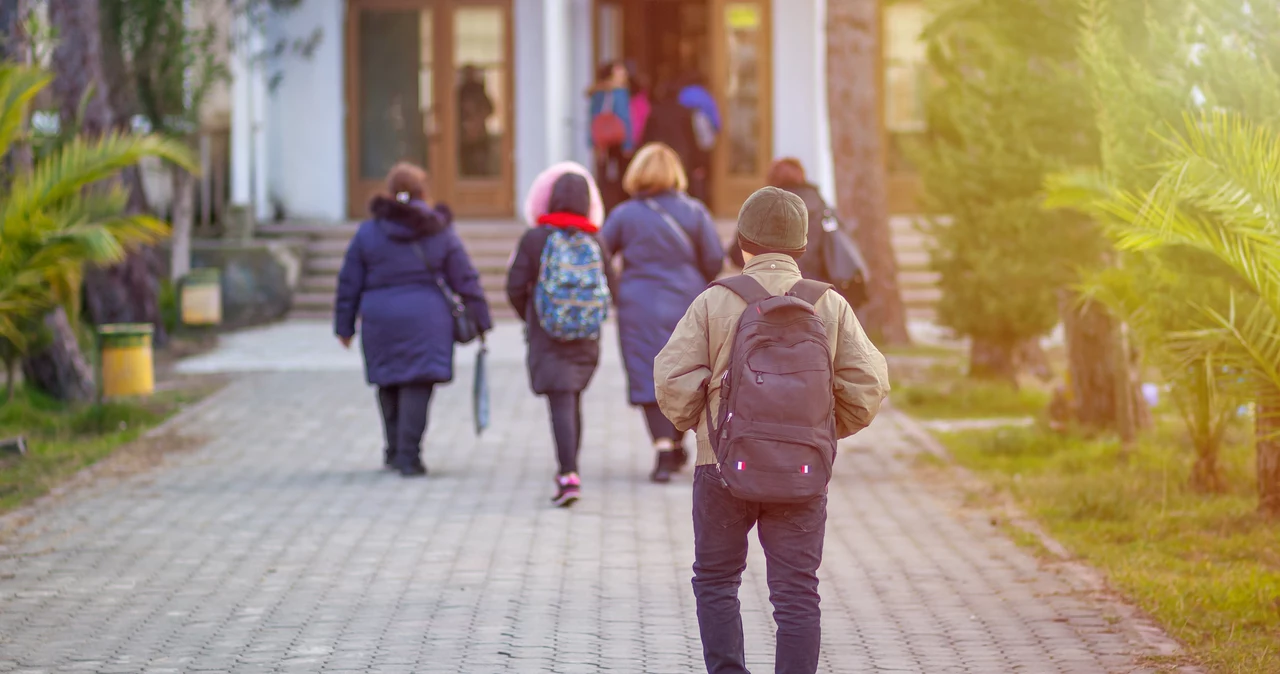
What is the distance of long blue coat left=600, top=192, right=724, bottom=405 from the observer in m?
9.47

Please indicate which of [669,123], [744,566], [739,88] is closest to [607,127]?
[669,123]

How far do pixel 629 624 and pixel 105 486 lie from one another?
14.1ft

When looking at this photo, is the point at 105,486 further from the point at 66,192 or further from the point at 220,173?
the point at 220,173

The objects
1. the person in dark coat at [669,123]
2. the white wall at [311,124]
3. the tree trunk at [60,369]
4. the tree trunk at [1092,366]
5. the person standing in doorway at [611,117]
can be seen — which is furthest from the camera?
the white wall at [311,124]

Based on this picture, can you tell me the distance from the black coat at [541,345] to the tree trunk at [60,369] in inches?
193

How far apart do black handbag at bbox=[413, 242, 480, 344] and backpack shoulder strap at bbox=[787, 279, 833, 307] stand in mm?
4855

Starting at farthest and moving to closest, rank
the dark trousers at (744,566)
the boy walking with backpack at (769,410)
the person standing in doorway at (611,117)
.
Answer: the person standing in doorway at (611,117), the dark trousers at (744,566), the boy walking with backpack at (769,410)

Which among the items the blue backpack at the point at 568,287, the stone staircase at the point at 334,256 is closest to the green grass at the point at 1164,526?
the blue backpack at the point at 568,287

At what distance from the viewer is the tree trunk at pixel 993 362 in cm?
1378

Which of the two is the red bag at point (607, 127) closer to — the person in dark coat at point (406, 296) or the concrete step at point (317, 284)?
the concrete step at point (317, 284)

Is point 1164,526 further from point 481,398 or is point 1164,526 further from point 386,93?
point 386,93

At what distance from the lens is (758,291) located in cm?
508

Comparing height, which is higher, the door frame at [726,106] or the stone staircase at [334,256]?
the door frame at [726,106]

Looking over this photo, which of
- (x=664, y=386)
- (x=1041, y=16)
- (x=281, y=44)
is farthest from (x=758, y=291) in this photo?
(x=281, y=44)
